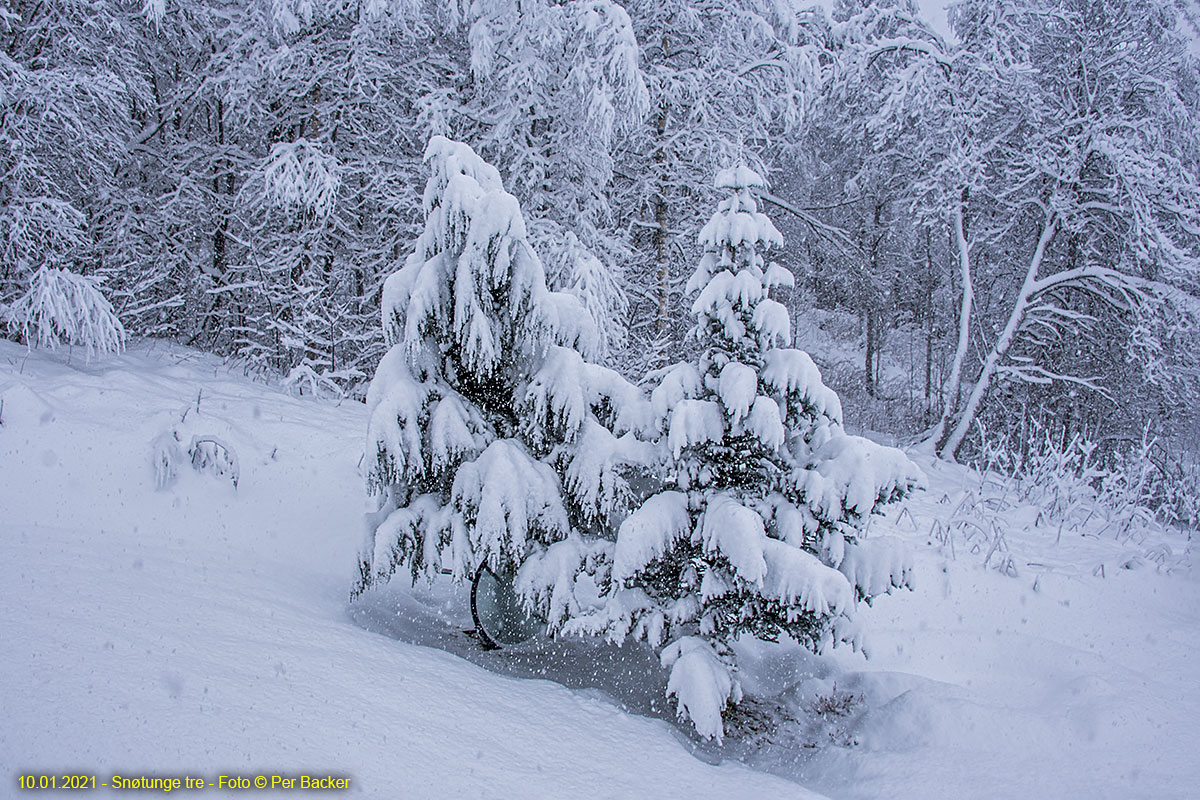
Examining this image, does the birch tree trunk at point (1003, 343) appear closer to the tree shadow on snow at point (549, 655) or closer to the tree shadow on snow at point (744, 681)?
the tree shadow on snow at point (744, 681)

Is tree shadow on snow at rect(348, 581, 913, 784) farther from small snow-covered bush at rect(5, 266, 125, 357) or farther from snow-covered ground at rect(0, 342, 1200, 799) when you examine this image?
small snow-covered bush at rect(5, 266, 125, 357)

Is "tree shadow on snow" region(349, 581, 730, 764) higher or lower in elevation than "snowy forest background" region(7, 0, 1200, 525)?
lower

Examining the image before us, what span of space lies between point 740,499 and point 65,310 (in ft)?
23.6

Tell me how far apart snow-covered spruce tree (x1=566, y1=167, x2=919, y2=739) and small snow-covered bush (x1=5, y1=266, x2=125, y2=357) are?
652 cm

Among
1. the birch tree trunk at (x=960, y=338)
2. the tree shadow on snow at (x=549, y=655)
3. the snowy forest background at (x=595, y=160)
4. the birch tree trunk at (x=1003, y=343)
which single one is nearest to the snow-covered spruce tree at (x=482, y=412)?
the tree shadow on snow at (x=549, y=655)

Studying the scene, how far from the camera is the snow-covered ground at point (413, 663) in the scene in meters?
2.70

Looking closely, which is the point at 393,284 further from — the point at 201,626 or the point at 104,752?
the point at 104,752

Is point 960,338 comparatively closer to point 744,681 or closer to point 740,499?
point 744,681

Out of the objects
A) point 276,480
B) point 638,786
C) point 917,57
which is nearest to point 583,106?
point 276,480

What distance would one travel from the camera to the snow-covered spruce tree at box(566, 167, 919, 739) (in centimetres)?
374

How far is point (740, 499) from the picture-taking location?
4.06 meters

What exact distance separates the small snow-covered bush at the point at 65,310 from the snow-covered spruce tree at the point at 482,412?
15.9 feet

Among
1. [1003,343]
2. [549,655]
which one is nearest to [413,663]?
[549,655]

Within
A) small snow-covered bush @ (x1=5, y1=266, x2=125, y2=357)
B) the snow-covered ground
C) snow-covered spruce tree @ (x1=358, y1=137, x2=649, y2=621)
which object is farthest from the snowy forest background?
snow-covered spruce tree @ (x1=358, y1=137, x2=649, y2=621)
